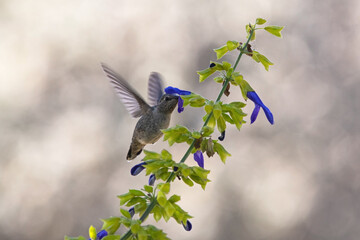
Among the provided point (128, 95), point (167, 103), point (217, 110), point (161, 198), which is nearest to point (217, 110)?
point (217, 110)

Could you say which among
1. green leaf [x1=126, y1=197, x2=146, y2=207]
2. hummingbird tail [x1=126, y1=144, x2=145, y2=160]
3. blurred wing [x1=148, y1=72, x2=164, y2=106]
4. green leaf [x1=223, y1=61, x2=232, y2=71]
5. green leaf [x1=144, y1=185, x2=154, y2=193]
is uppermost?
blurred wing [x1=148, y1=72, x2=164, y2=106]

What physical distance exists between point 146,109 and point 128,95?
0.43ft

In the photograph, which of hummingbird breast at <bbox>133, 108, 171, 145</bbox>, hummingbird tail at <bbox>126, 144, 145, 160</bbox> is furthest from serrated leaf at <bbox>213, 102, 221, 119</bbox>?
hummingbird tail at <bbox>126, 144, 145, 160</bbox>

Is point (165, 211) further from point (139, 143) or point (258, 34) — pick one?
point (258, 34)

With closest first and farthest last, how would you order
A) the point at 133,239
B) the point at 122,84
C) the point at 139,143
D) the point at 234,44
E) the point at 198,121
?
the point at 133,239 → the point at 234,44 → the point at 122,84 → the point at 139,143 → the point at 198,121

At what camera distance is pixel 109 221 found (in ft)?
4.49

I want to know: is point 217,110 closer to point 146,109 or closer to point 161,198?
point 161,198

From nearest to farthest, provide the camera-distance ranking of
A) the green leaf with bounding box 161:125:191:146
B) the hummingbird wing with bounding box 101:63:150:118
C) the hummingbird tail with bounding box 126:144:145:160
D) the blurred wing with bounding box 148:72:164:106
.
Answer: the green leaf with bounding box 161:125:191:146 → the hummingbird wing with bounding box 101:63:150:118 → the hummingbird tail with bounding box 126:144:145:160 → the blurred wing with bounding box 148:72:164:106

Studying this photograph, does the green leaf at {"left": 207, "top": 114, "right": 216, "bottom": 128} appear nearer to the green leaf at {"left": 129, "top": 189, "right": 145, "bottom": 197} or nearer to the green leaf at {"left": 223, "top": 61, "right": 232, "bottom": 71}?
the green leaf at {"left": 223, "top": 61, "right": 232, "bottom": 71}

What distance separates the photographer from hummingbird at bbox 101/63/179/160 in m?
2.28

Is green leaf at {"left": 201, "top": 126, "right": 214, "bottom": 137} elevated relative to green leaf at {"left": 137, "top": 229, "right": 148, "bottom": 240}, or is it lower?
elevated

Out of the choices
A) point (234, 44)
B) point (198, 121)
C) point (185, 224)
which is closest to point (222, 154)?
point (185, 224)

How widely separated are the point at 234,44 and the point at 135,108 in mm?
1078

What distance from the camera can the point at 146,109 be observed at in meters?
2.49
